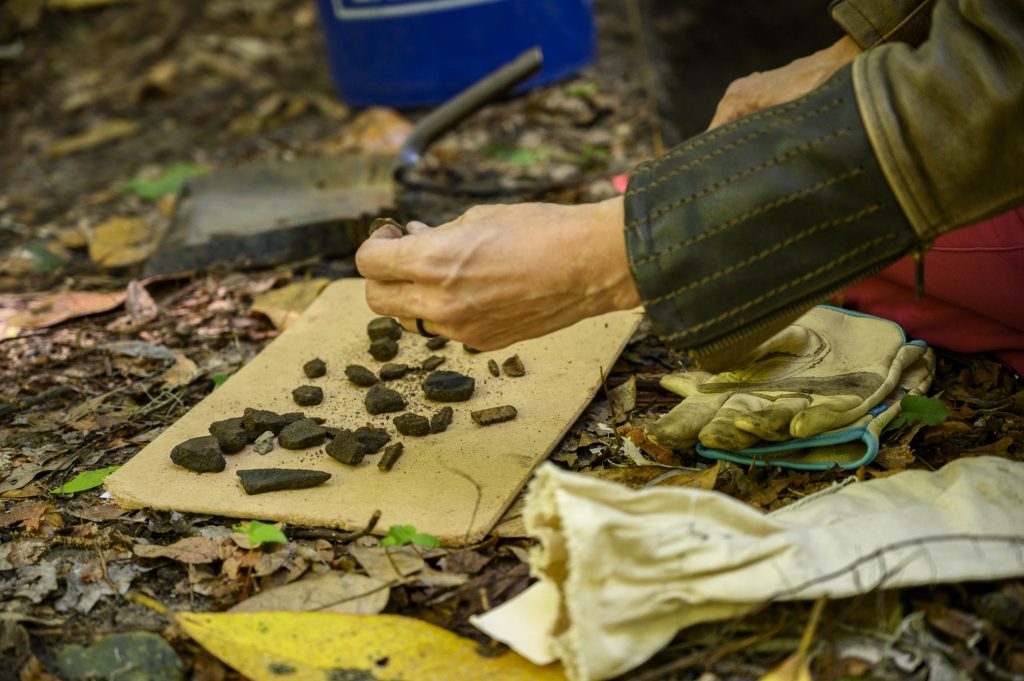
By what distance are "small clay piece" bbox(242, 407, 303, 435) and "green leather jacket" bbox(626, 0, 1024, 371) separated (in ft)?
2.96

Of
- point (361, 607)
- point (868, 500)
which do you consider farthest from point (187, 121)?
point (868, 500)

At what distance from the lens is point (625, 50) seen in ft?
16.6

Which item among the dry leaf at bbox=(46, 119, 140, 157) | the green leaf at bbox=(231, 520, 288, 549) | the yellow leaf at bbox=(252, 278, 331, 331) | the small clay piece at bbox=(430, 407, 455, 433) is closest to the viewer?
the green leaf at bbox=(231, 520, 288, 549)

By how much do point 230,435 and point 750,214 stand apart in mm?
1112

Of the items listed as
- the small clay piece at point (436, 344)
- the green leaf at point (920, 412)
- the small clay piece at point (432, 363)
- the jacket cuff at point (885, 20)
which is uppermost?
the jacket cuff at point (885, 20)

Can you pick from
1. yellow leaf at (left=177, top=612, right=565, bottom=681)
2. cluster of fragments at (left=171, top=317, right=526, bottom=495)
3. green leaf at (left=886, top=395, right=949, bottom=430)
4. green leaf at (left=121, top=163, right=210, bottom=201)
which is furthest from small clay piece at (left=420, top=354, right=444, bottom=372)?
green leaf at (left=121, top=163, right=210, bottom=201)

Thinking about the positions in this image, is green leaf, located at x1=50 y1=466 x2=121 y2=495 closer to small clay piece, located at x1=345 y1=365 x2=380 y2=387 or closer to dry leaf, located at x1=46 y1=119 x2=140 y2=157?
small clay piece, located at x1=345 y1=365 x2=380 y2=387

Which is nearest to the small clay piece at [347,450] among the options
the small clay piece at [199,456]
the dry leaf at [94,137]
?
the small clay piece at [199,456]

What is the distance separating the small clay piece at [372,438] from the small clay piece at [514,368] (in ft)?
1.15

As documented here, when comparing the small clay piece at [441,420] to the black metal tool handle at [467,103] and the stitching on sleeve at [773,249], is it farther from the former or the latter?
the black metal tool handle at [467,103]

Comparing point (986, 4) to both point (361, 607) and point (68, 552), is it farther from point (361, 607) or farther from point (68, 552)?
point (68, 552)

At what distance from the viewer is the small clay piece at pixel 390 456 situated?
1927 millimetres

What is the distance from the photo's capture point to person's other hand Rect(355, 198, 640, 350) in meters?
1.56

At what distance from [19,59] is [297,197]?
8.96ft
